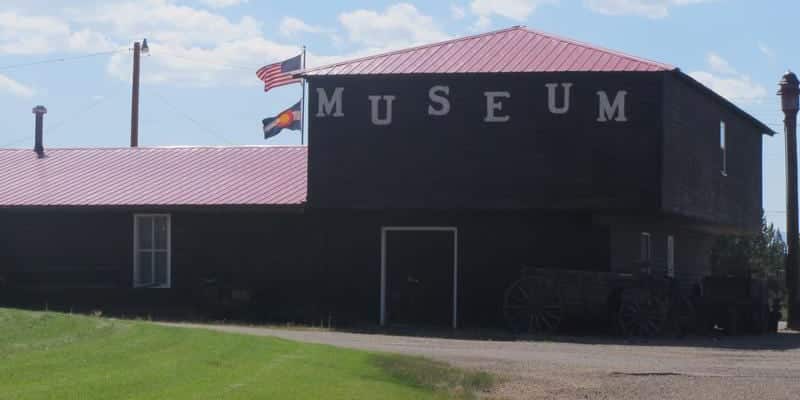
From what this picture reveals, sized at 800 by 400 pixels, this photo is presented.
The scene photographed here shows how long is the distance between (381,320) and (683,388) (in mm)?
11294

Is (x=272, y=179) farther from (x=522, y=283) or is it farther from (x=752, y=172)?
(x=752, y=172)

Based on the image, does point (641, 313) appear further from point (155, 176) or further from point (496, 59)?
point (155, 176)

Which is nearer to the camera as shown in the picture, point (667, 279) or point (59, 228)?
point (667, 279)

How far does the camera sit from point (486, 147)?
2525 centimetres

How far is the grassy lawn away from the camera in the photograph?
39.3ft

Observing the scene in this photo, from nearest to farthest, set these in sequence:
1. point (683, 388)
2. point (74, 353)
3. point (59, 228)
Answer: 1. point (74, 353)
2. point (683, 388)
3. point (59, 228)

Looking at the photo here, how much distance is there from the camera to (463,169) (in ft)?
83.1

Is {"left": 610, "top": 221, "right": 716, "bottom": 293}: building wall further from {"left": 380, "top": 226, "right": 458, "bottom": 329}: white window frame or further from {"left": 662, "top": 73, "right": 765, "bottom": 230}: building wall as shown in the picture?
{"left": 380, "top": 226, "right": 458, "bottom": 329}: white window frame

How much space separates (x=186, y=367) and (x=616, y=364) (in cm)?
731

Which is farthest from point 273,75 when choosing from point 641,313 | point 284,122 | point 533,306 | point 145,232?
point 641,313

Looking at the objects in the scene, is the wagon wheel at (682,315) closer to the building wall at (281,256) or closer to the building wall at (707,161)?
the building wall at (281,256)

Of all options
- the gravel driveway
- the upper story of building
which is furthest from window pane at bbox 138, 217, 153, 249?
the gravel driveway

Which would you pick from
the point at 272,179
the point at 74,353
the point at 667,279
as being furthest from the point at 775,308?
the point at 74,353

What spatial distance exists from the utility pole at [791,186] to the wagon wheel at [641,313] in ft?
24.0
